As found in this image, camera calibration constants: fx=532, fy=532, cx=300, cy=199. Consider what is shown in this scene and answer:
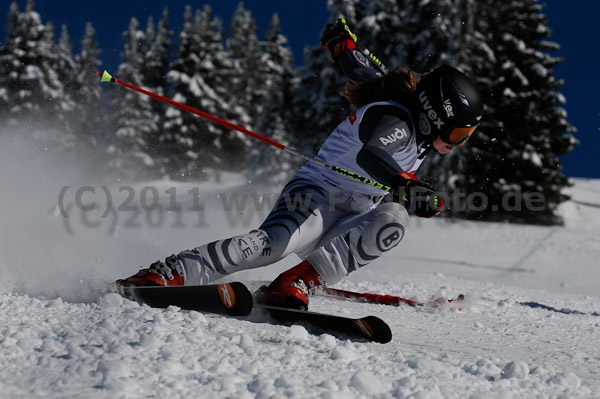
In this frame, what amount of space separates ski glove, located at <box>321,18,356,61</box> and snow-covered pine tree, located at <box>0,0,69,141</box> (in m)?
22.3

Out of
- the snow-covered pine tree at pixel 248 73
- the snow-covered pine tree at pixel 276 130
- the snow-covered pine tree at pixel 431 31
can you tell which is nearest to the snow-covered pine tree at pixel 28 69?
the snow-covered pine tree at pixel 276 130

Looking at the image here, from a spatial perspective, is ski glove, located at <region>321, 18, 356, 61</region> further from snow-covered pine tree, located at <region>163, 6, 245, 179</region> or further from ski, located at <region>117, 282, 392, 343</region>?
snow-covered pine tree, located at <region>163, 6, 245, 179</region>

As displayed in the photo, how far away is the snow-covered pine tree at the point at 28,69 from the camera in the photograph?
24047mm

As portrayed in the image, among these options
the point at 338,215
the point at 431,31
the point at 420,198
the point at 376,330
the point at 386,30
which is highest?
the point at 386,30

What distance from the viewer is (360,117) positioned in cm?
302

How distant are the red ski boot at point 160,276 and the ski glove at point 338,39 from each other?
2242mm

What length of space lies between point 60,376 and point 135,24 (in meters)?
30.6

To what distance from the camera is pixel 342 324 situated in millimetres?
2240

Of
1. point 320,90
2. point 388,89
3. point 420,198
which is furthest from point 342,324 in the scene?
point 320,90

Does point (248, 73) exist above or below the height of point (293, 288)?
above

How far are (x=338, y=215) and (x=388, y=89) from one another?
0.83m

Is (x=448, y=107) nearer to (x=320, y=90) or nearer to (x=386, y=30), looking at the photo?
(x=386, y=30)

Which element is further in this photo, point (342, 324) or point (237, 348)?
point (342, 324)

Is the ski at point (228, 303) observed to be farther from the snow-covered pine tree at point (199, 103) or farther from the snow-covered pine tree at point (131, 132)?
the snow-covered pine tree at point (131, 132)
